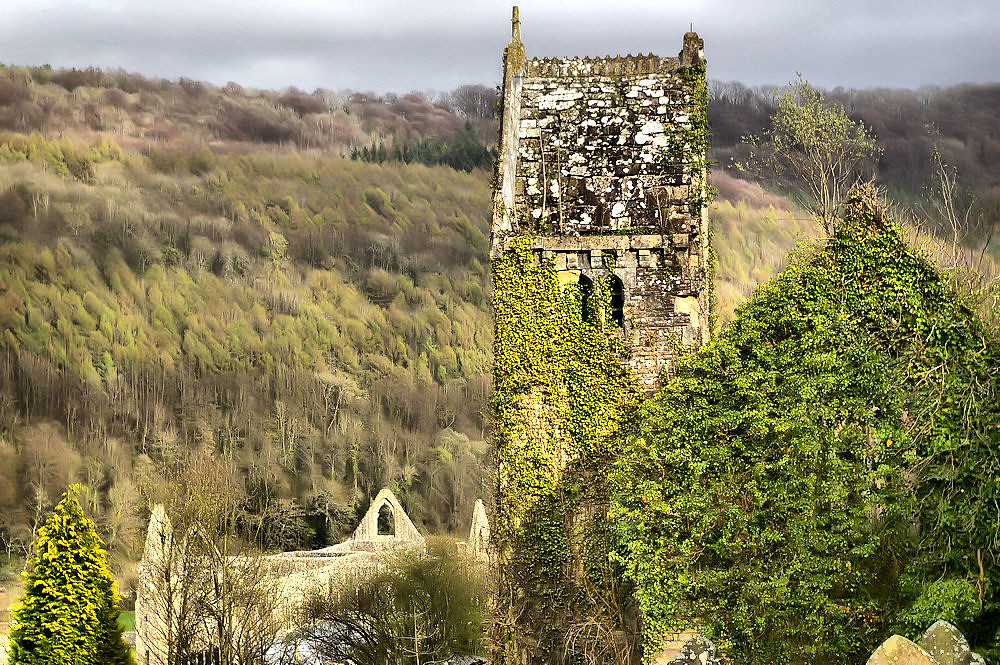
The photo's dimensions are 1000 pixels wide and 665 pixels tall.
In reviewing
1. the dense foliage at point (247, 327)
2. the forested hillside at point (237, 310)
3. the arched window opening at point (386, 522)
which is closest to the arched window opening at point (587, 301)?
the arched window opening at point (386, 522)

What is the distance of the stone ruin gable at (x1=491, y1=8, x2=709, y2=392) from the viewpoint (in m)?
22.6

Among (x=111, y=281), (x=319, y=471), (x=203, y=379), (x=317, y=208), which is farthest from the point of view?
(x=317, y=208)

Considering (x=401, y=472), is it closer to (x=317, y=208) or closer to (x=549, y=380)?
(x=317, y=208)

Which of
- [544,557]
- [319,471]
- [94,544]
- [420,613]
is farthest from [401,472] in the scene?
[544,557]

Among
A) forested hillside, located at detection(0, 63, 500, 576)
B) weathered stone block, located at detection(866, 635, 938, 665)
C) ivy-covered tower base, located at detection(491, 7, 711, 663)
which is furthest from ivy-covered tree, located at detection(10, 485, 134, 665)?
forested hillside, located at detection(0, 63, 500, 576)

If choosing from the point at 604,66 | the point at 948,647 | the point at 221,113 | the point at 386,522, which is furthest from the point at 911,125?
the point at 221,113

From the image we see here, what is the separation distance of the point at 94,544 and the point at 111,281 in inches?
2887

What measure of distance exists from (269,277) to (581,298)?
82.1 meters

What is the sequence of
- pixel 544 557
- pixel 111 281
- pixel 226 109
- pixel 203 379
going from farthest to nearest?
1. pixel 226 109
2. pixel 111 281
3. pixel 203 379
4. pixel 544 557

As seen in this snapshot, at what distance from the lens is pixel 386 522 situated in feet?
223

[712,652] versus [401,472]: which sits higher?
[712,652]

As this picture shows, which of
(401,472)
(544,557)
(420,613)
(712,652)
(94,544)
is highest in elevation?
(712,652)

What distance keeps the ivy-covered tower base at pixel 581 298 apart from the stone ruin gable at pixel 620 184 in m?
0.03

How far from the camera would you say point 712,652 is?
44.1 feet
